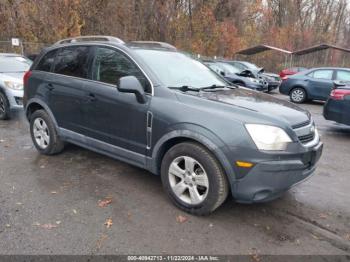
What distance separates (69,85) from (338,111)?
5.47 m

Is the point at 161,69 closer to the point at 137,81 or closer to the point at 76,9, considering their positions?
the point at 137,81

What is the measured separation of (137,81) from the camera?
3.76m

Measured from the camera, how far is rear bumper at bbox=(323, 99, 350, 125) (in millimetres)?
7051

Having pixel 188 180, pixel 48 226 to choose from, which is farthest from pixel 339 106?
pixel 48 226

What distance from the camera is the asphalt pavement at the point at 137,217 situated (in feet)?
10.1

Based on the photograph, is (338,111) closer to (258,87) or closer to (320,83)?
(320,83)

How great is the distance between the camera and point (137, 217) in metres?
3.54

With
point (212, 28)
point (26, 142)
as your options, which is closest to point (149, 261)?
point (26, 142)

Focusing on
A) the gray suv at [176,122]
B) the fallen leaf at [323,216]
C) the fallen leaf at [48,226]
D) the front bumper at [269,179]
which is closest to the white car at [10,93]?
the gray suv at [176,122]

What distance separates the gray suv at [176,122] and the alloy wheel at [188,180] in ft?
0.03

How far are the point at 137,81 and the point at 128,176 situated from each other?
4.73 ft

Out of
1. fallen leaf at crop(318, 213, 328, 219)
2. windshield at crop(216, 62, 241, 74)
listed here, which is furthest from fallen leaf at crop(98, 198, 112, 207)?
windshield at crop(216, 62, 241, 74)

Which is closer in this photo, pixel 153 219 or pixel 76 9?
pixel 153 219

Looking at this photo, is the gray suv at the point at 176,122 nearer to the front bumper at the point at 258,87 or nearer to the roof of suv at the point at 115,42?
the roof of suv at the point at 115,42
